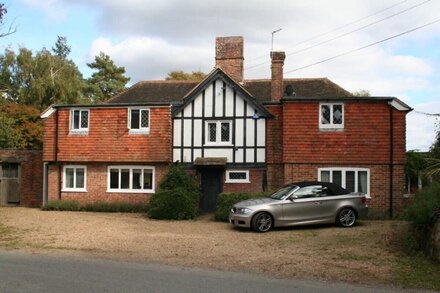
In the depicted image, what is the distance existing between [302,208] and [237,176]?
6.52 metres

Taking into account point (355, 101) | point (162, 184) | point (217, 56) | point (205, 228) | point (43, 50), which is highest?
point (43, 50)

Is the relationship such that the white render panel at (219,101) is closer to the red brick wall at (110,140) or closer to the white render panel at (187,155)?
the white render panel at (187,155)

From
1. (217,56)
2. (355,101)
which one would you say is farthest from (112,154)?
(355,101)

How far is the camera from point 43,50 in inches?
1837

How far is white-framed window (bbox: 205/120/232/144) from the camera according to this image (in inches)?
926

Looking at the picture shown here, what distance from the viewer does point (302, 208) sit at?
17.2 meters

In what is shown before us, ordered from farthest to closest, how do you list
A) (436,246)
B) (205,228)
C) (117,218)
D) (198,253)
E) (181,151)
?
(181,151), (117,218), (205,228), (198,253), (436,246)

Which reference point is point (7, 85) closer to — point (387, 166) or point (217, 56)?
point (217, 56)

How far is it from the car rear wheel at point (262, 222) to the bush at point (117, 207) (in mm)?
8398

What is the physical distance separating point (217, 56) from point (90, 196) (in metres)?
9.67

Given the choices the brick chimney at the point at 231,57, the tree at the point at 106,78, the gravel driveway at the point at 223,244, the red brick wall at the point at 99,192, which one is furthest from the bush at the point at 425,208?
the tree at the point at 106,78

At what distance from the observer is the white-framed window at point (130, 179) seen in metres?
24.6

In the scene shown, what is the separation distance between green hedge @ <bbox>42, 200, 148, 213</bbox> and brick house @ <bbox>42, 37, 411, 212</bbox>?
40 cm

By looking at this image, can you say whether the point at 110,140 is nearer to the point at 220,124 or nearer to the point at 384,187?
the point at 220,124
